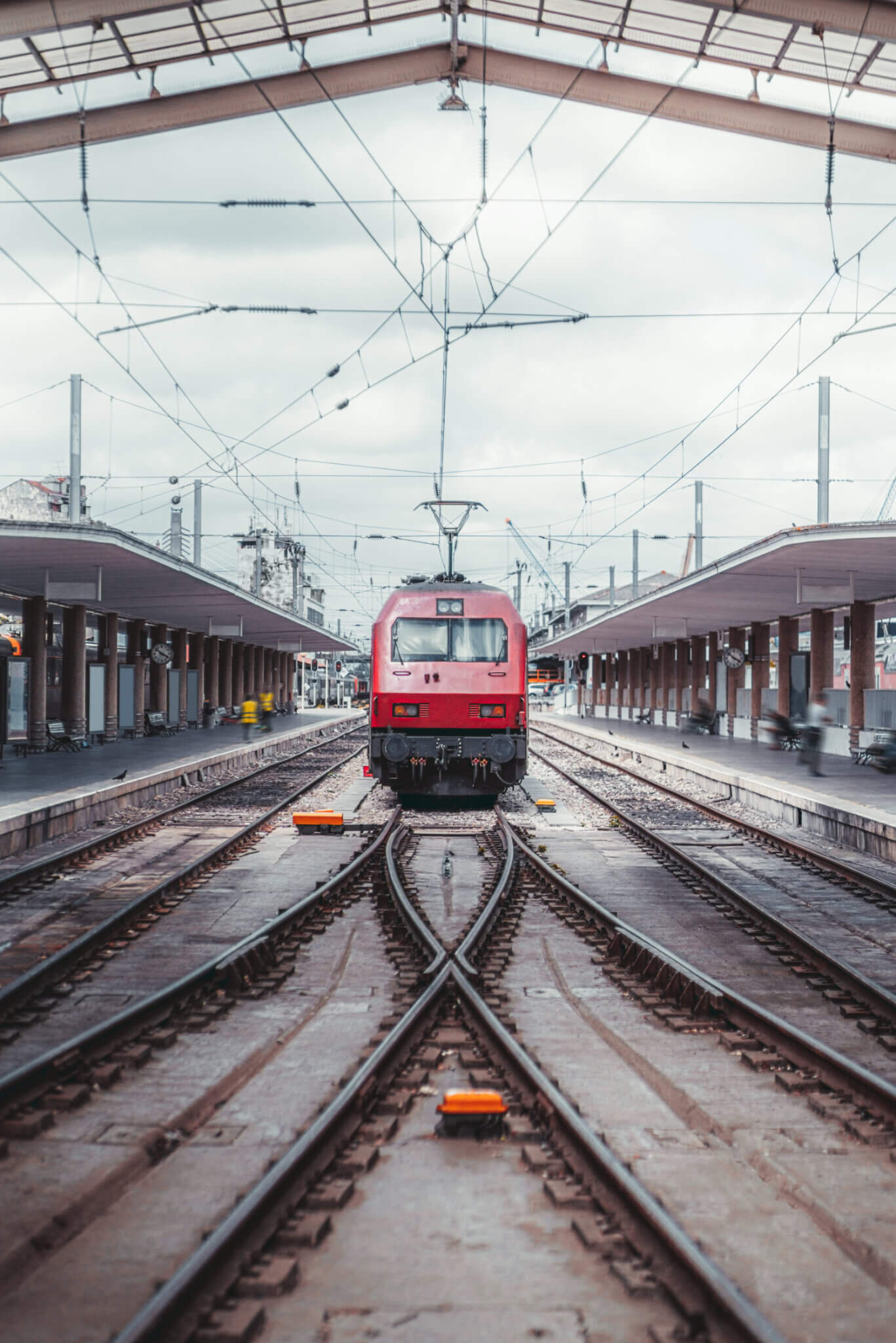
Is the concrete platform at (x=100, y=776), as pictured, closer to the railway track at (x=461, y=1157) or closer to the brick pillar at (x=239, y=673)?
the railway track at (x=461, y=1157)

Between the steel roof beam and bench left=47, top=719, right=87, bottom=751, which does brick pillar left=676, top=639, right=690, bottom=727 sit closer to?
bench left=47, top=719, right=87, bottom=751

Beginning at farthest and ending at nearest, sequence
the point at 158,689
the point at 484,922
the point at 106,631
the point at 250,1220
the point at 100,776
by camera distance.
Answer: the point at 158,689
the point at 106,631
the point at 100,776
the point at 484,922
the point at 250,1220

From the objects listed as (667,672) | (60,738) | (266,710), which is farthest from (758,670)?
(60,738)

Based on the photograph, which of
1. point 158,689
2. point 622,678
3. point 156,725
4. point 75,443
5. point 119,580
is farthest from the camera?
point 622,678

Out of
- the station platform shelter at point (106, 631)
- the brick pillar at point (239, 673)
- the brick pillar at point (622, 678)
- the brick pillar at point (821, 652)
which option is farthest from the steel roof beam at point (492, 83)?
the brick pillar at point (622, 678)

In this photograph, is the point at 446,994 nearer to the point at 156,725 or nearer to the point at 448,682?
the point at 448,682

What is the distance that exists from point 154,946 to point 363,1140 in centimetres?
390

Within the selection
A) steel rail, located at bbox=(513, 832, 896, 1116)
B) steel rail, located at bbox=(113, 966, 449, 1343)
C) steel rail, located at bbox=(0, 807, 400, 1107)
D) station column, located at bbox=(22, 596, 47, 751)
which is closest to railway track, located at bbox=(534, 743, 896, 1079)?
steel rail, located at bbox=(513, 832, 896, 1116)

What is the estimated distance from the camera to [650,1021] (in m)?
6.05

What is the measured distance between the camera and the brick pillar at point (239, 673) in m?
48.0

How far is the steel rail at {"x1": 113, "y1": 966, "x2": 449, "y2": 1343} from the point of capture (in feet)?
9.36

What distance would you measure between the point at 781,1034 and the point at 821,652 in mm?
22882

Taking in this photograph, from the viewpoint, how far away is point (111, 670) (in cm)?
2903

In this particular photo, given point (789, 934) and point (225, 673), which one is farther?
point (225, 673)
